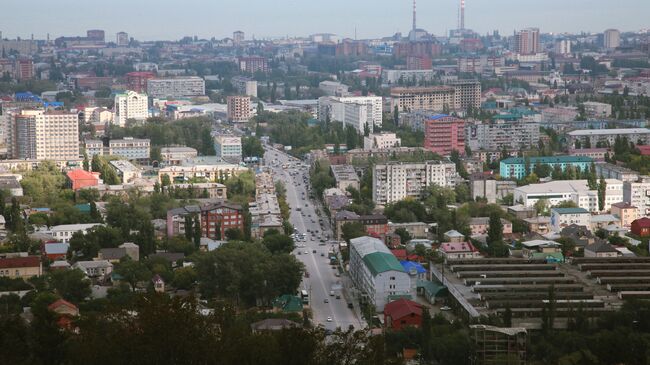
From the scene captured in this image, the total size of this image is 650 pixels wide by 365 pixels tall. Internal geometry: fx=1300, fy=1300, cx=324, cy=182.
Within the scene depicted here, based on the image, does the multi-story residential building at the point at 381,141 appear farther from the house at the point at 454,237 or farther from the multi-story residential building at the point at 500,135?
the house at the point at 454,237

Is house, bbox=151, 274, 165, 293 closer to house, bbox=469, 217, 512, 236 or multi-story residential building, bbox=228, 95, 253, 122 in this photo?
house, bbox=469, 217, 512, 236

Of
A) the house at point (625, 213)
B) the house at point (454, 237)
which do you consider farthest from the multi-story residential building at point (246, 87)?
the house at point (454, 237)

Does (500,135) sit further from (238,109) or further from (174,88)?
(174,88)

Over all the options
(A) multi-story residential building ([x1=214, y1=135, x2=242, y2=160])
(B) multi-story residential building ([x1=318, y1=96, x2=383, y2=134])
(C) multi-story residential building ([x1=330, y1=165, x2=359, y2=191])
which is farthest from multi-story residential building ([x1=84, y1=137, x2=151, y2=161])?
(B) multi-story residential building ([x1=318, y1=96, x2=383, y2=134])

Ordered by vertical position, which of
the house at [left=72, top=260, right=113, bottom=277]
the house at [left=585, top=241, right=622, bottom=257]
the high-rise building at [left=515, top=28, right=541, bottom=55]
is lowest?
the house at [left=72, top=260, right=113, bottom=277]

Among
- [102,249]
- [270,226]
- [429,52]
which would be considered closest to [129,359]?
[102,249]
